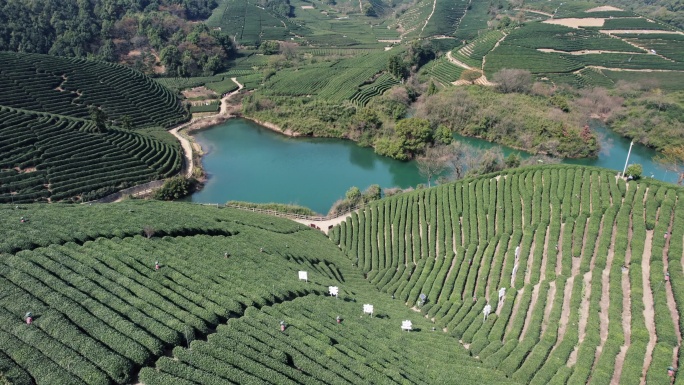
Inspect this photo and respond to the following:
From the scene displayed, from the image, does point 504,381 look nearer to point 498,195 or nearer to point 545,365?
point 545,365

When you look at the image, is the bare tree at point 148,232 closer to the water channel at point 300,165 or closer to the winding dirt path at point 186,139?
the water channel at point 300,165

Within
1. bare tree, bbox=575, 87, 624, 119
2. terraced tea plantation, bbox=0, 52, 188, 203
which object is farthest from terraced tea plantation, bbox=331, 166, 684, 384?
bare tree, bbox=575, 87, 624, 119

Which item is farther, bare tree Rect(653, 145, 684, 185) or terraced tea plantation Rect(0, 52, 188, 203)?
bare tree Rect(653, 145, 684, 185)

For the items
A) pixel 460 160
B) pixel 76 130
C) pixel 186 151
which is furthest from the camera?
pixel 186 151

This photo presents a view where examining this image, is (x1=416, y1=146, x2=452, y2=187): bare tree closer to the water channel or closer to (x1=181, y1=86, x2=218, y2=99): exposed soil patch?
the water channel

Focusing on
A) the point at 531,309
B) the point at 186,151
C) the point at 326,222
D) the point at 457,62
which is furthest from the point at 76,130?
the point at 457,62

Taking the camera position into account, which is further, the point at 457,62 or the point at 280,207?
the point at 457,62

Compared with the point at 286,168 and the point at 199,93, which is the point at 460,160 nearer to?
the point at 286,168
